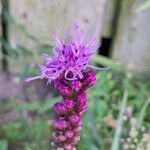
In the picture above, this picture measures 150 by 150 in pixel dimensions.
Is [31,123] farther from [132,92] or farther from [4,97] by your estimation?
[132,92]

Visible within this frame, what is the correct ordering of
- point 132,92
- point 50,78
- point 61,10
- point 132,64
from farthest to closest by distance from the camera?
point 132,64 → point 61,10 → point 132,92 → point 50,78

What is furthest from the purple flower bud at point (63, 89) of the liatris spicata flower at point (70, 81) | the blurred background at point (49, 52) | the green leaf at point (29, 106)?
the green leaf at point (29, 106)

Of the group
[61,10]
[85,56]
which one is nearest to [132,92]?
[61,10]

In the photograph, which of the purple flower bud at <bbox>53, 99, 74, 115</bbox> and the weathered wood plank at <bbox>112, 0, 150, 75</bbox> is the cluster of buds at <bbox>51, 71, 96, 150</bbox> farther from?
the weathered wood plank at <bbox>112, 0, 150, 75</bbox>

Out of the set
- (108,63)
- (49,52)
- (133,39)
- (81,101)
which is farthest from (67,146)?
(133,39)

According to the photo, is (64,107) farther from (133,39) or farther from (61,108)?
(133,39)

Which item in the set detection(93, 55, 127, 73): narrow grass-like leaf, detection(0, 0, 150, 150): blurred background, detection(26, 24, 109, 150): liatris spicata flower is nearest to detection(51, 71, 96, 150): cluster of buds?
detection(26, 24, 109, 150): liatris spicata flower

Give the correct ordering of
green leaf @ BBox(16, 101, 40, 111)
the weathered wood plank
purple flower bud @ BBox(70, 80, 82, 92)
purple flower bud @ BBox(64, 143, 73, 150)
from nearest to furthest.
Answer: purple flower bud @ BBox(70, 80, 82, 92) → purple flower bud @ BBox(64, 143, 73, 150) → green leaf @ BBox(16, 101, 40, 111) → the weathered wood plank

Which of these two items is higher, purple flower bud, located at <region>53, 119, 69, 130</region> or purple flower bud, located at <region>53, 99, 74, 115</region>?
purple flower bud, located at <region>53, 99, 74, 115</region>
